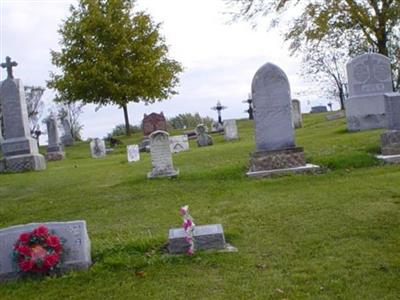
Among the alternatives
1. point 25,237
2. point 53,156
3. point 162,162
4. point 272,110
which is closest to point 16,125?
point 53,156

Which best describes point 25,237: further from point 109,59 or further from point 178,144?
point 109,59

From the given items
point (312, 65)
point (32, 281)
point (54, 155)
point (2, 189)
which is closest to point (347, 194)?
point (32, 281)

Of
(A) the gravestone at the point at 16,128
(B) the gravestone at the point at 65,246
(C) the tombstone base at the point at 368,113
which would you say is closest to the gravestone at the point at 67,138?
(A) the gravestone at the point at 16,128

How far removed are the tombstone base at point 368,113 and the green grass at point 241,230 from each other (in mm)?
4865

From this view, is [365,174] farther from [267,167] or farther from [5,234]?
[5,234]

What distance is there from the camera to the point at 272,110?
11609mm

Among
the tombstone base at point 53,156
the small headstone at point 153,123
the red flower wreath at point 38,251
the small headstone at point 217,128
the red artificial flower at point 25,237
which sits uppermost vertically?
the small headstone at point 153,123

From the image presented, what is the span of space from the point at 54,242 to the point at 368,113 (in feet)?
46.4

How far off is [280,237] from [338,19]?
25318 millimetres

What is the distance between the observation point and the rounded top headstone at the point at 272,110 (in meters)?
11.5

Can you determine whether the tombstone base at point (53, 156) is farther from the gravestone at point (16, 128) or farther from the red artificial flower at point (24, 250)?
the red artificial flower at point (24, 250)

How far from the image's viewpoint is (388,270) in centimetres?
486

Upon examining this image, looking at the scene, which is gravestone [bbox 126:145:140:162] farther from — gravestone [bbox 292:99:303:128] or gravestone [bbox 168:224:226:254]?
gravestone [bbox 168:224:226:254]

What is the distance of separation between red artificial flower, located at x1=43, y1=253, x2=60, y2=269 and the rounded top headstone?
6.97 meters
